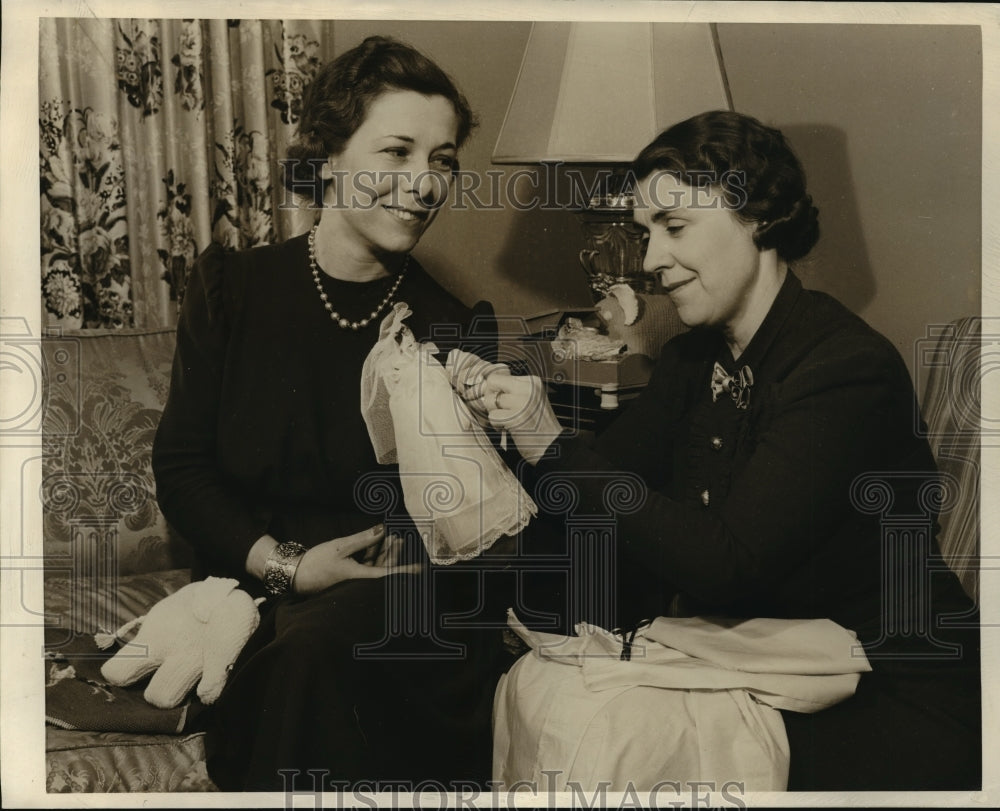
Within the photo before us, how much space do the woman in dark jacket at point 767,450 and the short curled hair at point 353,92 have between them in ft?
1.47

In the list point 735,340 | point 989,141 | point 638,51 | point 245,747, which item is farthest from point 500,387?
point 989,141

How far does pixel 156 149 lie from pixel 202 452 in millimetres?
656

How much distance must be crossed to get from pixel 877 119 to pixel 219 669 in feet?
5.85

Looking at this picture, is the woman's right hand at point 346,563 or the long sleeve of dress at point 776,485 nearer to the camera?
the long sleeve of dress at point 776,485

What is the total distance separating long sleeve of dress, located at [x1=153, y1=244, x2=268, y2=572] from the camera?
6.22 ft

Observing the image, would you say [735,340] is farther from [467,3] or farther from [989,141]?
[467,3]

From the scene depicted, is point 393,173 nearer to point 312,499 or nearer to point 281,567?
point 312,499

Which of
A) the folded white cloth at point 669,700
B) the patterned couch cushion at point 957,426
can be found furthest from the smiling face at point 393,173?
the patterned couch cushion at point 957,426

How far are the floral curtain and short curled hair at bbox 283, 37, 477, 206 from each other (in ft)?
0.16

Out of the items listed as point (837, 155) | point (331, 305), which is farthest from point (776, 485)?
point (331, 305)

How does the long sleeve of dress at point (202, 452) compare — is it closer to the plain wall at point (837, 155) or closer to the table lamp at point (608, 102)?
the plain wall at point (837, 155)

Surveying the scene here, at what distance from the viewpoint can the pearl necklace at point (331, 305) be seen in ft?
6.23

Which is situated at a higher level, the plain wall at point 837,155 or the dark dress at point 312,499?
the plain wall at point 837,155

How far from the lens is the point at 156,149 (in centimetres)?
195
